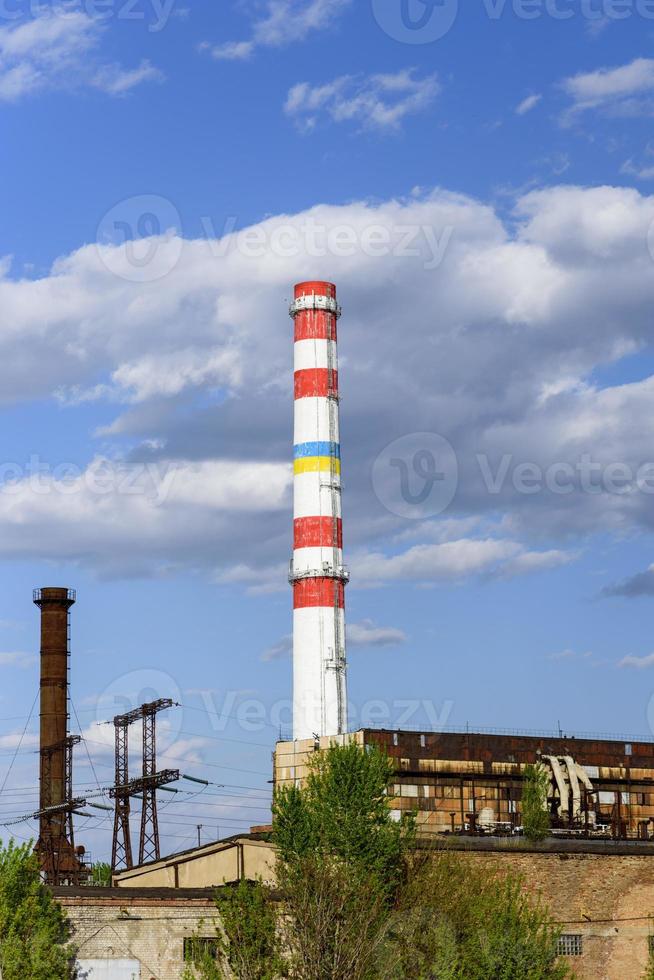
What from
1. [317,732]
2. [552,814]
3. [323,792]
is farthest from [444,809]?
[323,792]

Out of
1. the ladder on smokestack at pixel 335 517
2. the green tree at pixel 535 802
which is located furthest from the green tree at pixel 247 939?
the ladder on smokestack at pixel 335 517

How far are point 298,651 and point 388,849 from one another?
79.3 ft

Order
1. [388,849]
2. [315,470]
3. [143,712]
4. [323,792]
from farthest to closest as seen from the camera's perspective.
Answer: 1. [143,712]
2. [315,470]
3. [323,792]
4. [388,849]

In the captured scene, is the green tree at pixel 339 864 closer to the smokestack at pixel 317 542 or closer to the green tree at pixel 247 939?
the green tree at pixel 247 939

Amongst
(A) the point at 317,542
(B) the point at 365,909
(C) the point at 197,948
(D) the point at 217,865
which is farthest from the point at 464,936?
(A) the point at 317,542

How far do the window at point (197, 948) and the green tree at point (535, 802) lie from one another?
18.0m

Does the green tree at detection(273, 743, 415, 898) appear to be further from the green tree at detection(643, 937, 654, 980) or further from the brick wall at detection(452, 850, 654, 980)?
the green tree at detection(643, 937, 654, 980)

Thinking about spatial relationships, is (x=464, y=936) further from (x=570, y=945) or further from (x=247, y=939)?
(x=570, y=945)

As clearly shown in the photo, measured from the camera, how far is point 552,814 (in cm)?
5972

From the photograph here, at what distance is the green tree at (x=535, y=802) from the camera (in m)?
55.0

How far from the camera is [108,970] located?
40.3 metres

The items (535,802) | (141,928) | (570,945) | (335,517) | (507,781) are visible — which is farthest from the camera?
(335,517)

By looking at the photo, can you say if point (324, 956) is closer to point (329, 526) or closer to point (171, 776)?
point (329, 526)

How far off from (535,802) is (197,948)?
2214 cm
